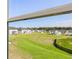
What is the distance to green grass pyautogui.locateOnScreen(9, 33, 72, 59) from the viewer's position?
100cm

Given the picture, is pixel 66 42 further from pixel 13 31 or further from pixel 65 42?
pixel 13 31

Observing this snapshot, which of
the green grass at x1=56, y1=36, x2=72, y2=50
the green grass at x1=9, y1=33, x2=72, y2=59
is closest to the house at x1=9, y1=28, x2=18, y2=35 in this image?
the green grass at x1=9, y1=33, x2=72, y2=59

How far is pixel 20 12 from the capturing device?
139 cm

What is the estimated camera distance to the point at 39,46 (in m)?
1.14

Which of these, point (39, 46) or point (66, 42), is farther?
point (39, 46)

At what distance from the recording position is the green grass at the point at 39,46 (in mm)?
1003

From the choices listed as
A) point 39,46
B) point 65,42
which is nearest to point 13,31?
point 39,46

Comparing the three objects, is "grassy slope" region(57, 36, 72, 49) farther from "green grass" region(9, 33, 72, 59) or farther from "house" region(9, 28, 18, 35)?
"house" region(9, 28, 18, 35)

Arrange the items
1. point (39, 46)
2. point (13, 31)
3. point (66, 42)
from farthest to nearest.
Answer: point (13, 31) → point (39, 46) → point (66, 42)

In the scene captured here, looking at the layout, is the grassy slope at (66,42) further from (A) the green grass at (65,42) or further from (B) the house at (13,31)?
(B) the house at (13,31)
